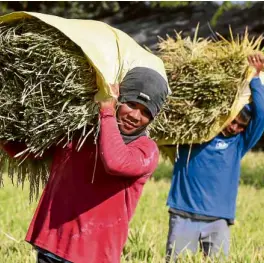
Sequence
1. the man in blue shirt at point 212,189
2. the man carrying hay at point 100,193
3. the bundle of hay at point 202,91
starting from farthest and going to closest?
the man in blue shirt at point 212,189, the bundle of hay at point 202,91, the man carrying hay at point 100,193

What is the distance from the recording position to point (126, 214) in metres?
3.87

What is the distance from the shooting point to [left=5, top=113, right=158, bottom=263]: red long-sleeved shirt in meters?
3.77

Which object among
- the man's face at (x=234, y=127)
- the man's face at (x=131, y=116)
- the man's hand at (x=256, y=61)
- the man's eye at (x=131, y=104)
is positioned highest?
the man's eye at (x=131, y=104)

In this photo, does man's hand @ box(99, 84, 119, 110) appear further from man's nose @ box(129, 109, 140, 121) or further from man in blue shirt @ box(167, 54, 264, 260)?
man in blue shirt @ box(167, 54, 264, 260)

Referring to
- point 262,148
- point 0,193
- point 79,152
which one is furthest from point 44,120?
point 262,148

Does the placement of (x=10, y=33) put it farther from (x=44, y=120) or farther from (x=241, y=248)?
(x=241, y=248)

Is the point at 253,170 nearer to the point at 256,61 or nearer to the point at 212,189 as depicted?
the point at 212,189

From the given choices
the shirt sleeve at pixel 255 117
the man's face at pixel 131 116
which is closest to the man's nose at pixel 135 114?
the man's face at pixel 131 116

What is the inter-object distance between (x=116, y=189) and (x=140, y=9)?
16.2 m

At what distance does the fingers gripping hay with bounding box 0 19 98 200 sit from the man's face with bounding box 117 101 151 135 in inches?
4.9

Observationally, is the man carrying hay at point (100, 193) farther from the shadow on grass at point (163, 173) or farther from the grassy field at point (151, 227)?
the shadow on grass at point (163, 173)

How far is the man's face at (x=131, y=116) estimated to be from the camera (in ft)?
12.4

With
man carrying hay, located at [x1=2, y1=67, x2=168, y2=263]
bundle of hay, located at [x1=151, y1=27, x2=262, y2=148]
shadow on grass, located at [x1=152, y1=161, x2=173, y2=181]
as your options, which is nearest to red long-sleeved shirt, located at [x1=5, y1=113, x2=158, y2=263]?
man carrying hay, located at [x1=2, y1=67, x2=168, y2=263]

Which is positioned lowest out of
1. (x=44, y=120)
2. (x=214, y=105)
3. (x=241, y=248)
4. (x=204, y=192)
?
(x=241, y=248)
